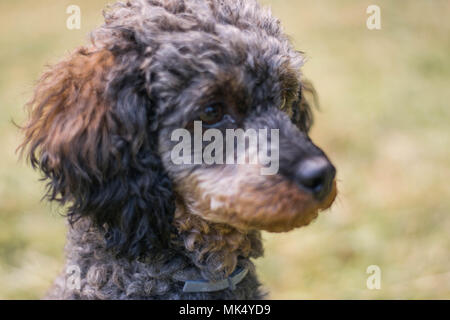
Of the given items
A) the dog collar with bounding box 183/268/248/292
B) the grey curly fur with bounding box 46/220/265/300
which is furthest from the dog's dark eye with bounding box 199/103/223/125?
the dog collar with bounding box 183/268/248/292

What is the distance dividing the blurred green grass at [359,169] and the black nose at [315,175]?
1.07m

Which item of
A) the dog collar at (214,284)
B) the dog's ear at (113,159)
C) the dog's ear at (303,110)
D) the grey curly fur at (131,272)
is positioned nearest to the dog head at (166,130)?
the dog's ear at (113,159)

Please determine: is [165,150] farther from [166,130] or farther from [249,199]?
[249,199]

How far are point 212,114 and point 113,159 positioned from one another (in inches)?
17.6

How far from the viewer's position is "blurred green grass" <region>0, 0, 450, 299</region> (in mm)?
4125

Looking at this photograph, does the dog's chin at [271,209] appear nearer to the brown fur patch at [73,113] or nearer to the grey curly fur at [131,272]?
the grey curly fur at [131,272]

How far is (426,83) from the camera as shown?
6.50m

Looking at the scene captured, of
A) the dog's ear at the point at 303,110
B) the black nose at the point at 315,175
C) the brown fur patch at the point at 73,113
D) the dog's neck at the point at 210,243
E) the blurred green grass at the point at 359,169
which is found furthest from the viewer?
the blurred green grass at the point at 359,169

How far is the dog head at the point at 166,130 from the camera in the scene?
7.66ft

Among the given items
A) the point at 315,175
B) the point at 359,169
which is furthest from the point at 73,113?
the point at 359,169

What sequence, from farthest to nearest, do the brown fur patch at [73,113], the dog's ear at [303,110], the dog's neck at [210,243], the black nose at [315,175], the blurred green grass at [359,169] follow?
the blurred green grass at [359,169]
the dog's ear at [303,110]
the dog's neck at [210,243]
the brown fur patch at [73,113]
the black nose at [315,175]

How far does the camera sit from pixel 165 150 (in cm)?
242
